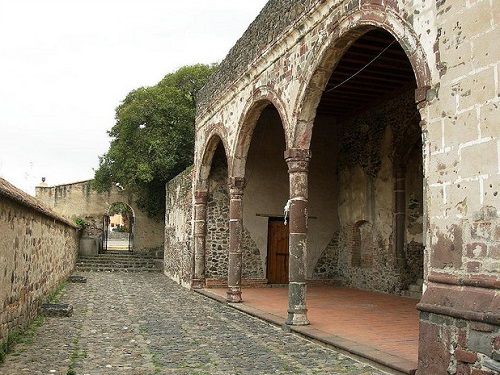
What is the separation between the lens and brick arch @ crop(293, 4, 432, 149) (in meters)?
5.50

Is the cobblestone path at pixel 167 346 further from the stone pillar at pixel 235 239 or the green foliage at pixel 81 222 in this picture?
the green foliage at pixel 81 222

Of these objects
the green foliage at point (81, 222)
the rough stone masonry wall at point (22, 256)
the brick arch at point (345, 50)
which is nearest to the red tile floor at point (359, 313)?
the brick arch at point (345, 50)

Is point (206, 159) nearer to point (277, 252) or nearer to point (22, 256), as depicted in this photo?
point (277, 252)

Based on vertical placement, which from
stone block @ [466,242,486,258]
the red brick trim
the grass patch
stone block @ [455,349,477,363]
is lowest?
the grass patch

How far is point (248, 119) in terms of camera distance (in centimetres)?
1137

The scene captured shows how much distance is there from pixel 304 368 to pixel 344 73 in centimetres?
705

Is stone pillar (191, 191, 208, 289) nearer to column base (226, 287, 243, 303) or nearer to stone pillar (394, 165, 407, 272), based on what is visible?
column base (226, 287, 243, 303)

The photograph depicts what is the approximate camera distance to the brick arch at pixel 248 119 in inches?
395

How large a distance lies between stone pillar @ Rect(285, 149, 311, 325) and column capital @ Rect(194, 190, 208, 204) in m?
6.31

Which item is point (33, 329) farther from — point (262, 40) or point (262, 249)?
point (262, 249)

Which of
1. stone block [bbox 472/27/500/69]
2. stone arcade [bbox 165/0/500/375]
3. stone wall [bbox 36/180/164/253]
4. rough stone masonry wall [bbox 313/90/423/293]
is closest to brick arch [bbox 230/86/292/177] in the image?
stone arcade [bbox 165/0/500/375]

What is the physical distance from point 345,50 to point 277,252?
854 centimetres

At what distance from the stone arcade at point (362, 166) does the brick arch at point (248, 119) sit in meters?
0.03

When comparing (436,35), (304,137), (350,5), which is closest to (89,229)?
(304,137)
